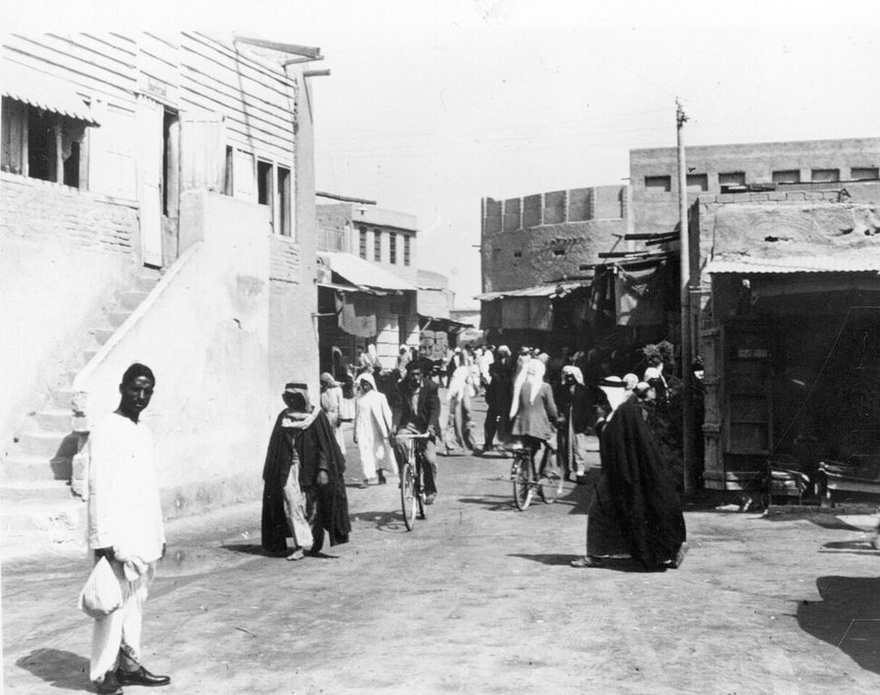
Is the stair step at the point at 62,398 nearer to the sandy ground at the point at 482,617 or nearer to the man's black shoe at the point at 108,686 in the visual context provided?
the sandy ground at the point at 482,617

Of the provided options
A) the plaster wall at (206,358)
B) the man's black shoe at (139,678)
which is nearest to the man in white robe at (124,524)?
the man's black shoe at (139,678)

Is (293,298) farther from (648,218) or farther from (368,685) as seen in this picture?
(648,218)

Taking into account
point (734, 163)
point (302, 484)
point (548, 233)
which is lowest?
point (302, 484)

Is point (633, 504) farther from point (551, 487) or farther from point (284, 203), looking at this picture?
point (284, 203)

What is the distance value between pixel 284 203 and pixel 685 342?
7.42 metres

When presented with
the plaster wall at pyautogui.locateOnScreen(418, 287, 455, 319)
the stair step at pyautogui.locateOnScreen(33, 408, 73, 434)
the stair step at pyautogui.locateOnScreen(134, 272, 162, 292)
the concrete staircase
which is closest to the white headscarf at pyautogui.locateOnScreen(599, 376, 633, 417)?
the concrete staircase

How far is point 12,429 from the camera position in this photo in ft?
35.3

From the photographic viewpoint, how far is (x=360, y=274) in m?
32.3

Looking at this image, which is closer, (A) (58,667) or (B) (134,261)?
(A) (58,667)

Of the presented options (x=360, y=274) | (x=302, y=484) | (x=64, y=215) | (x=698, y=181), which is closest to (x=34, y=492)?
(x=302, y=484)

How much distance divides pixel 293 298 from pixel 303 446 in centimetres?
761

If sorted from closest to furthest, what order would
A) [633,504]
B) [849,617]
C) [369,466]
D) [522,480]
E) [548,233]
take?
[849,617]
[633,504]
[522,480]
[369,466]
[548,233]

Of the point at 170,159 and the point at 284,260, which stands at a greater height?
the point at 170,159

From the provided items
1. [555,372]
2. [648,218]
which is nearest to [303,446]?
[555,372]
